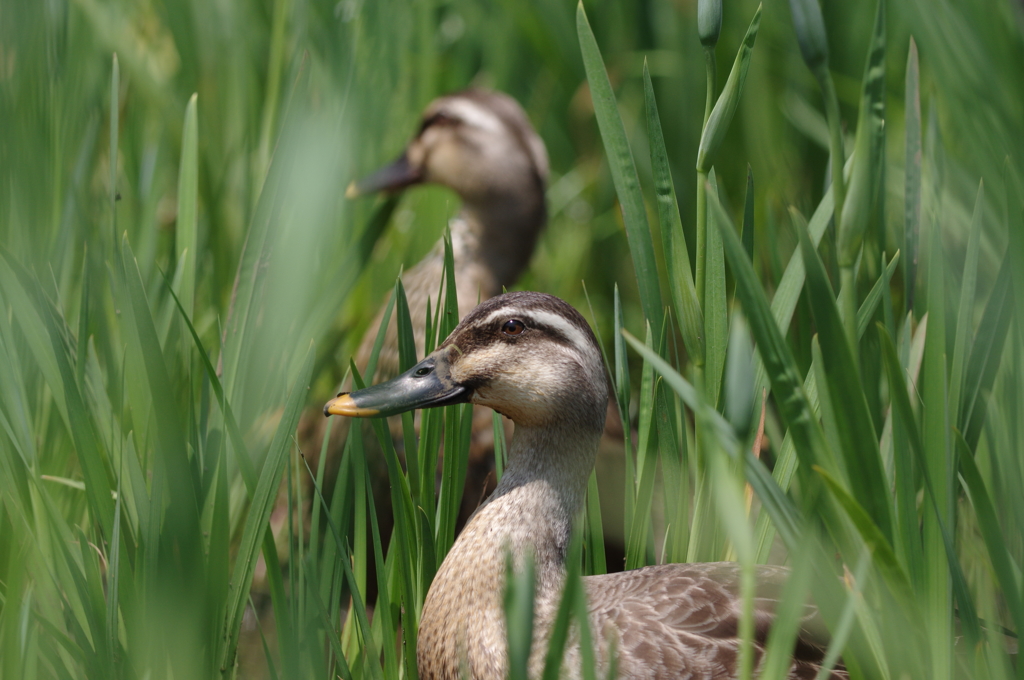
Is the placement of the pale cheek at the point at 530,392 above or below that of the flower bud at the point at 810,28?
below

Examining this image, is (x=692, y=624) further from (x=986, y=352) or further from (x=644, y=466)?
(x=986, y=352)

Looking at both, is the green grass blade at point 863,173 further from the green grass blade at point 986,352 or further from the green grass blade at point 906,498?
the green grass blade at point 986,352

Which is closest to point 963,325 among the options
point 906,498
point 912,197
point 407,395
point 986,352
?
point 986,352

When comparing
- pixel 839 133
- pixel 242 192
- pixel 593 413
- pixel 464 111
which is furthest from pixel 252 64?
pixel 839 133

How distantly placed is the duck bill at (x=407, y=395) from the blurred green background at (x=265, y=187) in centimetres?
13

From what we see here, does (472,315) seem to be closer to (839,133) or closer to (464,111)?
(839,133)

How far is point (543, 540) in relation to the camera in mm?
1520

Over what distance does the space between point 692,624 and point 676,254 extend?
22.0 inches

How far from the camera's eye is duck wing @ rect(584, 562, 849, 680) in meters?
1.36

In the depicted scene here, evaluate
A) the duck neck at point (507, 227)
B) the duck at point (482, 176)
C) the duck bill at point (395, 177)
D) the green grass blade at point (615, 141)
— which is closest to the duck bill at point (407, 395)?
the green grass blade at point (615, 141)

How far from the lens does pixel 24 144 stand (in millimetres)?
1515

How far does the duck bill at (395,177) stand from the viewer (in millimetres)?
3006

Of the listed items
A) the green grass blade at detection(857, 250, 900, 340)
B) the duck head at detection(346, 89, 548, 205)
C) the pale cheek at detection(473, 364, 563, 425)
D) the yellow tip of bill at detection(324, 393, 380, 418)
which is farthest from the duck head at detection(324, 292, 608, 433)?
the duck head at detection(346, 89, 548, 205)

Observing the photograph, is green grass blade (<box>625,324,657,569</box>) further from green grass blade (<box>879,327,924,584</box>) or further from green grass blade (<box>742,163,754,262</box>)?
green grass blade (<box>879,327,924,584</box>)
